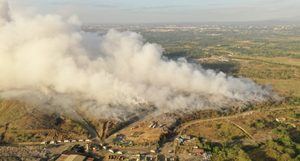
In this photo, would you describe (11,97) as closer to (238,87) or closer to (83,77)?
(83,77)

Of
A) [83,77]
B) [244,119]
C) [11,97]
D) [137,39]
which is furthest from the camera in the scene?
[137,39]

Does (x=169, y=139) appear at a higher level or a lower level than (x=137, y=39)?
lower

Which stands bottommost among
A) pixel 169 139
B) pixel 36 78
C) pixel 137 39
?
pixel 169 139

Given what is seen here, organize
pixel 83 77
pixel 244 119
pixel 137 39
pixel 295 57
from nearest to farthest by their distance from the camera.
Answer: pixel 244 119 < pixel 83 77 < pixel 137 39 < pixel 295 57

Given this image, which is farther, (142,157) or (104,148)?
(104,148)

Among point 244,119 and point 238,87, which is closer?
point 244,119

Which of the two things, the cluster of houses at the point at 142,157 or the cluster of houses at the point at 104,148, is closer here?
the cluster of houses at the point at 142,157

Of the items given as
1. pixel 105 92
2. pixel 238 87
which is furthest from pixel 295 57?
pixel 105 92

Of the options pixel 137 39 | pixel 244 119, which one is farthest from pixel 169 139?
pixel 137 39

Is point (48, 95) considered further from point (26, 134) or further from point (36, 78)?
point (26, 134)

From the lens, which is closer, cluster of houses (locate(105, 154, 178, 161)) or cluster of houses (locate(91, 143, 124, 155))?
cluster of houses (locate(105, 154, 178, 161))
